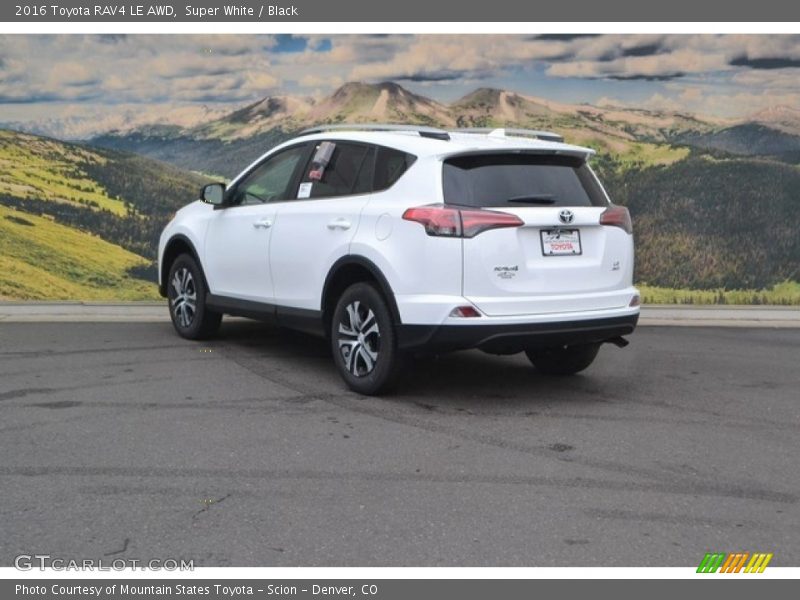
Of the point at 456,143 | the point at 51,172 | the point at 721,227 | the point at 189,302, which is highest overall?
the point at 456,143

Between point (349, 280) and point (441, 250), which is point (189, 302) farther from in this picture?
point (441, 250)

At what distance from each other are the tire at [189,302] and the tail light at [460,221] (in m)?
3.08

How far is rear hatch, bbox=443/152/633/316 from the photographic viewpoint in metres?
6.31

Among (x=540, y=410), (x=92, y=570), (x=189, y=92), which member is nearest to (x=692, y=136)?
(x=189, y=92)

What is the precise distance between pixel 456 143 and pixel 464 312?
117 cm

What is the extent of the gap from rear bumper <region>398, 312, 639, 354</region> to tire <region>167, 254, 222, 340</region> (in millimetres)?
2908

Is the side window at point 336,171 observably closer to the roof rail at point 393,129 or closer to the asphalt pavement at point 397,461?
the roof rail at point 393,129

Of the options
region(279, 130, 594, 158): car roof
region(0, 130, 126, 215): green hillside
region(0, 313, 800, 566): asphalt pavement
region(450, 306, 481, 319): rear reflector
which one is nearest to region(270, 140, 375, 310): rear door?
region(279, 130, 594, 158): car roof

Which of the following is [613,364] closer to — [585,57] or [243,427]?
[243,427]

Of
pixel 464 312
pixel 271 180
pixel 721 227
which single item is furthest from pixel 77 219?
pixel 721 227

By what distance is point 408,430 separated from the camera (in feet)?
19.9

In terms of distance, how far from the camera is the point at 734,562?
4.09m

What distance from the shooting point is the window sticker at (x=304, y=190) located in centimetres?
763

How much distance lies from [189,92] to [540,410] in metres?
7.73
